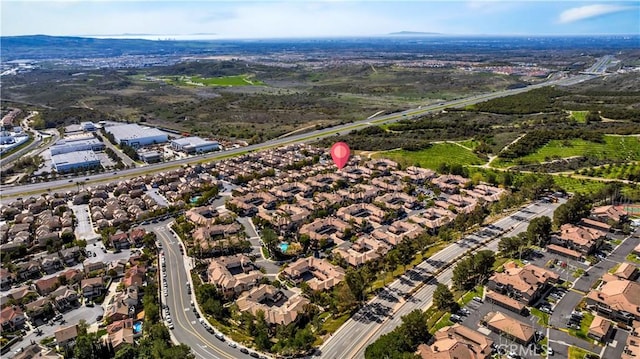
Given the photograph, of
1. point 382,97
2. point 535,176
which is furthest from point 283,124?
point 535,176

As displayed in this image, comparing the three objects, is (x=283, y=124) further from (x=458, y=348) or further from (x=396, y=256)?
(x=458, y=348)

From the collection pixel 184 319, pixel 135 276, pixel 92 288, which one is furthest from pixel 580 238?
pixel 92 288

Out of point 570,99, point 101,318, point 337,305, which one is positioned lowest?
point 101,318

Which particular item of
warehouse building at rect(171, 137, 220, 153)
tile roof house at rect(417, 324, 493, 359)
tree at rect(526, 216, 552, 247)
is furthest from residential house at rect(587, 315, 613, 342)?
warehouse building at rect(171, 137, 220, 153)

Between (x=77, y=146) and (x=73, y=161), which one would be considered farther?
(x=77, y=146)

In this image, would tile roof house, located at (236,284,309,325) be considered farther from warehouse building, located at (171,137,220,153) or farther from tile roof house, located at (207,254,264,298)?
warehouse building, located at (171,137,220,153)

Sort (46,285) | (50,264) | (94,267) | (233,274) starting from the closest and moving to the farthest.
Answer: (46,285) → (233,274) → (94,267) → (50,264)

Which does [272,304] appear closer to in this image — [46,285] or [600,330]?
[46,285]
